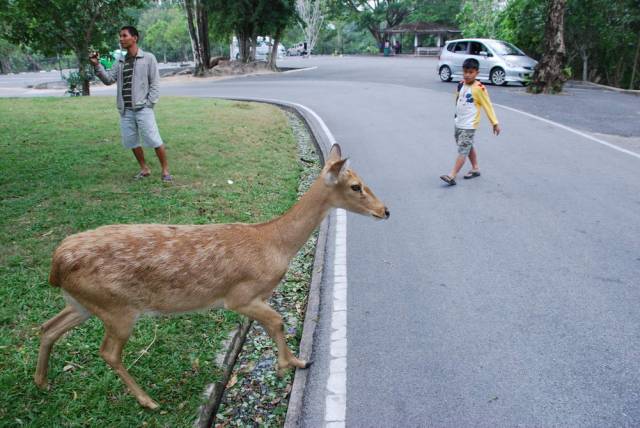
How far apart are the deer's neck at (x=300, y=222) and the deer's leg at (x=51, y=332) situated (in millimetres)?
1389

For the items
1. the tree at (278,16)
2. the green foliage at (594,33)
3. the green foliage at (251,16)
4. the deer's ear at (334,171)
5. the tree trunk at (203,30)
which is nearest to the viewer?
the deer's ear at (334,171)

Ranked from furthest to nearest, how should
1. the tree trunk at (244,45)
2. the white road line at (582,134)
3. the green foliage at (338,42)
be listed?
the green foliage at (338,42) < the tree trunk at (244,45) < the white road line at (582,134)

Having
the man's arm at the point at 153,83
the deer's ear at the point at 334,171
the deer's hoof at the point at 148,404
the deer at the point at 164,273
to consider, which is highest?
the man's arm at the point at 153,83

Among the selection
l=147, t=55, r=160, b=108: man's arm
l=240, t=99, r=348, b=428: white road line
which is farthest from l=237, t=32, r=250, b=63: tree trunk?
l=240, t=99, r=348, b=428: white road line

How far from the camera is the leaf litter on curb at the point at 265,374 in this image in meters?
3.43

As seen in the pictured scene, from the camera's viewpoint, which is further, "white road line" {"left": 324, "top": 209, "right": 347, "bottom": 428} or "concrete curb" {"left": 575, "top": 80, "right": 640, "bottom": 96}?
"concrete curb" {"left": 575, "top": 80, "right": 640, "bottom": 96}

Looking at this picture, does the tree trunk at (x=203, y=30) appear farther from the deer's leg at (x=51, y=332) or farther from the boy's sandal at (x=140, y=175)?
the deer's leg at (x=51, y=332)

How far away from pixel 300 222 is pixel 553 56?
58.4 feet

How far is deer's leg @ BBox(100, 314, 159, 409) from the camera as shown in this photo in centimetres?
322

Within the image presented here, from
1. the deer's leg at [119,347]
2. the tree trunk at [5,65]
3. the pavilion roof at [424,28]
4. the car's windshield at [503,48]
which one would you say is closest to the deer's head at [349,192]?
the deer's leg at [119,347]

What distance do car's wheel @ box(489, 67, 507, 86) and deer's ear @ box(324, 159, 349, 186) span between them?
19.6 meters

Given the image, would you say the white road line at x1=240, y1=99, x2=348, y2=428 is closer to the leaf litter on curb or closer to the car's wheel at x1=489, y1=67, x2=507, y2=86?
the leaf litter on curb

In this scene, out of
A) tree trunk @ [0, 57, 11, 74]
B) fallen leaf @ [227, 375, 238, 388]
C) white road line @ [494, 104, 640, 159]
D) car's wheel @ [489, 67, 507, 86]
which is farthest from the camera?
tree trunk @ [0, 57, 11, 74]

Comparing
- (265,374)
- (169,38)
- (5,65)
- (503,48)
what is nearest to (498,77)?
(503,48)
